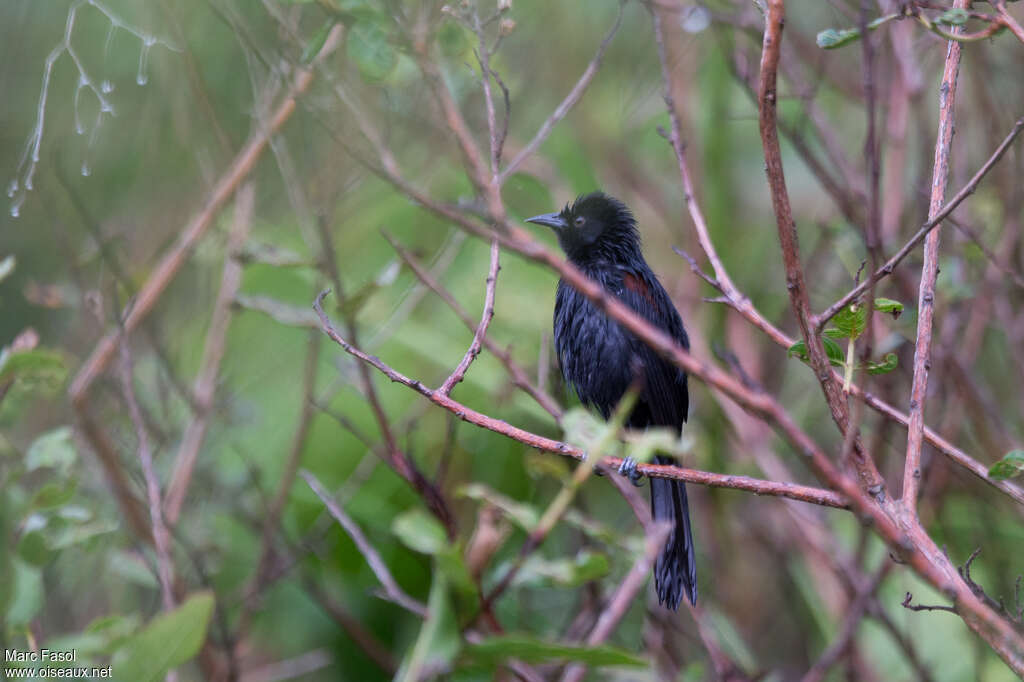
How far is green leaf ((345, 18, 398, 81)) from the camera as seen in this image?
7.87 feet

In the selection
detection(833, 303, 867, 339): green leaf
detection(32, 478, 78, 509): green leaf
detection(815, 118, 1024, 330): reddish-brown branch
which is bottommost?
detection(32, 478, 78, 509): green leaf

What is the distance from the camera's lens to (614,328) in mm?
3648

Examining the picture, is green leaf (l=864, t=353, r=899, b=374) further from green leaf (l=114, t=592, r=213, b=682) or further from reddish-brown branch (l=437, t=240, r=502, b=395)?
green leaf (l=114, t=592, r=213, b=682)

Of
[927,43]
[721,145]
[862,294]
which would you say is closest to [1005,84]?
[927,43]

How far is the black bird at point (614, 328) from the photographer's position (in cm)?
356

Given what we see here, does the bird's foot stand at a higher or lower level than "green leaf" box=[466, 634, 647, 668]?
higher

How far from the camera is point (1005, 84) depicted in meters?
4.19

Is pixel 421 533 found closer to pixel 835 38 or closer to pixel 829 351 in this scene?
pixel 829 351

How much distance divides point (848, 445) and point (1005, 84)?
336cm

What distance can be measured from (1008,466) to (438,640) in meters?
1.22

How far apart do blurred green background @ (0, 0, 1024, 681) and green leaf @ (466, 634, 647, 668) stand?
4.31ft

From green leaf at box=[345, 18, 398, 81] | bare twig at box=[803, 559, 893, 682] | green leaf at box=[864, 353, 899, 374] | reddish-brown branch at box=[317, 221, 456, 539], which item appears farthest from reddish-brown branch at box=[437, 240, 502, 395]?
bare twig at box=[803, 559, 893, 682]

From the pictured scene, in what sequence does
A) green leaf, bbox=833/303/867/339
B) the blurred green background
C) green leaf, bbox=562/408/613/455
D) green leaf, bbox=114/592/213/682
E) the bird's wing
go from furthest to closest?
the bird's wing, the blurred green background, green leaf, bbox=833/303/867/339, green leaf, bbox=114/592/213/682, green leaf, bbox=562/408/613/455

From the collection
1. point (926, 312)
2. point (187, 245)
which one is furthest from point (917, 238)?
point (187, 245)
